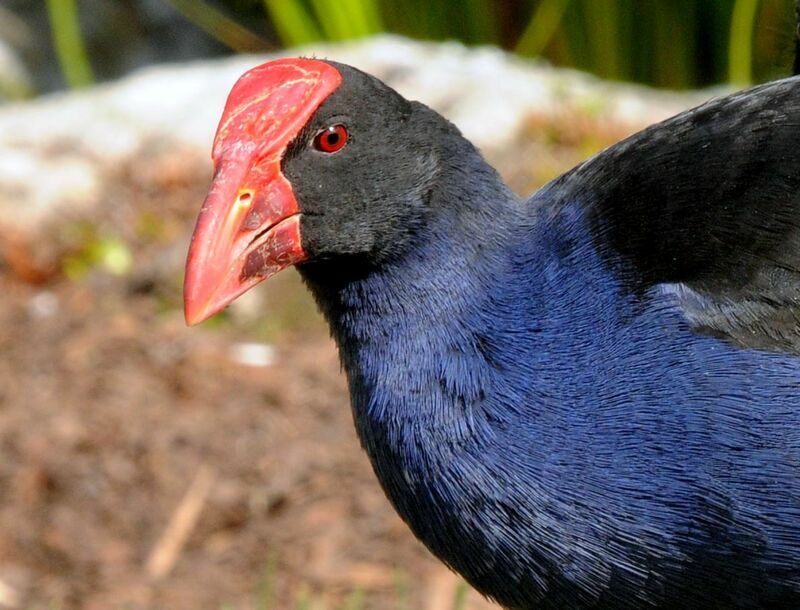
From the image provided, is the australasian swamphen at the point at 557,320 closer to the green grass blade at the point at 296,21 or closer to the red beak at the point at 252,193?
the red beak at the point at 252,193

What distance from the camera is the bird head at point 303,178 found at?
241cm

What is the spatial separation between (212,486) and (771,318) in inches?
91.4

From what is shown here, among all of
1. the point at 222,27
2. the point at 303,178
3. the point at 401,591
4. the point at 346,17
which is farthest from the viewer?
the point at 222,27

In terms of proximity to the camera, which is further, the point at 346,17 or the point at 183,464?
the point at 346,17

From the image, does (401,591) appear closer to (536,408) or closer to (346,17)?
(536,408)

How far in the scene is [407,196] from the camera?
101 inches

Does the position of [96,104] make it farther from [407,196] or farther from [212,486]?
[407,196]

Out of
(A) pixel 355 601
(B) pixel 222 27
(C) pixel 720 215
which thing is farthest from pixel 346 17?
(C) pixel 720 215

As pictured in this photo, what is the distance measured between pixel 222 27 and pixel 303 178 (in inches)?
214

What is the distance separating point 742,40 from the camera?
5.99 m

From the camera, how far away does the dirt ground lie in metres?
3.93

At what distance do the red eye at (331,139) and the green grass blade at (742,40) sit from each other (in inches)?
152

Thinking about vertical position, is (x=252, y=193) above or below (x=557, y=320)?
above

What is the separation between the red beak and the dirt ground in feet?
4.29
